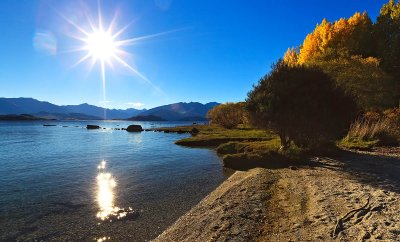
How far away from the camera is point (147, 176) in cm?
2503

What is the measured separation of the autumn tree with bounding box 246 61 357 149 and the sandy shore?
19.1 feet

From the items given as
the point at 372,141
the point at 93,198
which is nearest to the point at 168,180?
the point at 93,198

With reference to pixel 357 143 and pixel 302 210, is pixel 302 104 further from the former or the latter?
pixel 357 143

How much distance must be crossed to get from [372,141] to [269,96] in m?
16.3

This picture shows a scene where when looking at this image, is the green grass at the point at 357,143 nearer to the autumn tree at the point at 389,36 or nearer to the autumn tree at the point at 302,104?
the autumn tree at the point at 302,104

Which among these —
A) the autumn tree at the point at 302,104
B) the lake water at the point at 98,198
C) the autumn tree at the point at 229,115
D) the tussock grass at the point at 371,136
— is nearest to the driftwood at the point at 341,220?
the lake water at the point at 98,198

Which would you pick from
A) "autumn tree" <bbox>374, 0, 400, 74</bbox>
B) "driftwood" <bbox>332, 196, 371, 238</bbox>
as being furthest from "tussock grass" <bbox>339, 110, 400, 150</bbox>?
"autumn tree" <bbox>374, 0, 400, 74</bbox>

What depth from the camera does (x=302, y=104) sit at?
2400 cm

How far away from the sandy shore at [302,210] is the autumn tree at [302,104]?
5.81 m

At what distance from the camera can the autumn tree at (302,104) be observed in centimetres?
2422

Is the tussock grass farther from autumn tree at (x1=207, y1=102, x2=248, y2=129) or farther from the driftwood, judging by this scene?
autumn tree at (x1=207, y1=102, x2=248, y2=129)

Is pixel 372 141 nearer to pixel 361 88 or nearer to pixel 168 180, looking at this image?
pixel 361 88

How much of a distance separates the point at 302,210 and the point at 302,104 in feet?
43.7

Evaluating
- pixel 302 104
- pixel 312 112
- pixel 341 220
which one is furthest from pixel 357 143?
pixel 341 220
